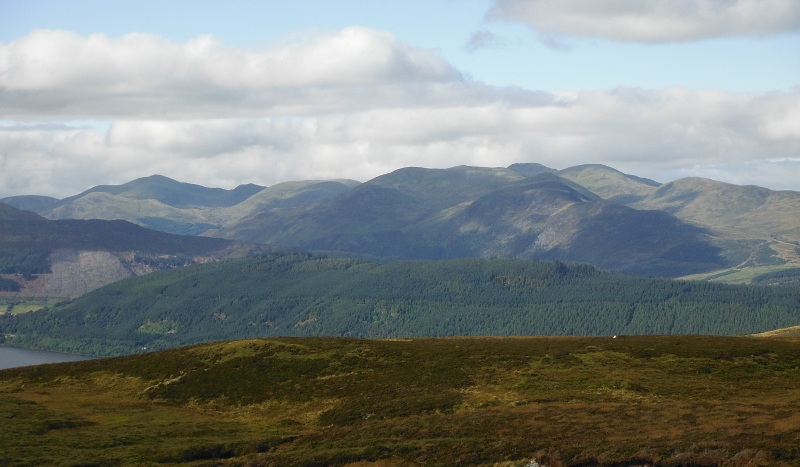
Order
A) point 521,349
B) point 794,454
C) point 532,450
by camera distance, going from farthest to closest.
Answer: point 521,349
point 532,450
point 794,454

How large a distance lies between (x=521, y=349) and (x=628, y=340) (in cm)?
1844

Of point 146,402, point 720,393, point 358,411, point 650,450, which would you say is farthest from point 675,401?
point 146,402

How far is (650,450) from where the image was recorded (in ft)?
234

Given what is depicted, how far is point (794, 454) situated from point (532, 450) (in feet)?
68.2

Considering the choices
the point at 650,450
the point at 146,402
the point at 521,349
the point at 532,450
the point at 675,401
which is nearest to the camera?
the point at 650,450

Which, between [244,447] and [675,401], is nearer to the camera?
[244,447]

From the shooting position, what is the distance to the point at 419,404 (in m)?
106

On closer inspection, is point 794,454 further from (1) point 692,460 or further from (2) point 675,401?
(2) point 675,401

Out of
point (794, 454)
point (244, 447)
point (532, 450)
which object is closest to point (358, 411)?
point (244, 447)

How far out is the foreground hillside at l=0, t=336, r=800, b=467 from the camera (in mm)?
78125

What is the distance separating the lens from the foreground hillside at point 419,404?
78125 millimetres

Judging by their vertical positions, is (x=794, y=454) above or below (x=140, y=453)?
above

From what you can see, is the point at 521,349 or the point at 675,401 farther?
the point at 521,349

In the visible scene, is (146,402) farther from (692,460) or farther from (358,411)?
(692,460)
